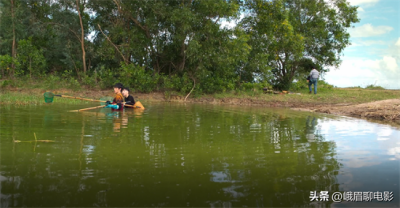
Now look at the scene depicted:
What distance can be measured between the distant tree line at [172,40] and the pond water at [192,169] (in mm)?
12831

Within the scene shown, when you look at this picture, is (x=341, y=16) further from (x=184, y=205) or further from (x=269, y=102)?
(x=184, y=205)

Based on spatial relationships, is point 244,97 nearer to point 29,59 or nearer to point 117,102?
point 117,102

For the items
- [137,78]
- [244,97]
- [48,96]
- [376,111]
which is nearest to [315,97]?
[244,97]

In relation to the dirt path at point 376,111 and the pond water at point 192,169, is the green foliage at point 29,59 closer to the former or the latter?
the pond water at point 192,169

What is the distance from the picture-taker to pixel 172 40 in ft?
68.0

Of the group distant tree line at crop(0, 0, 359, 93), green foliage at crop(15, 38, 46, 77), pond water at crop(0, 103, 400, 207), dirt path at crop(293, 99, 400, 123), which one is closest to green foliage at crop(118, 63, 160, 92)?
distant tree line at crop(0, 0, 359, 93)

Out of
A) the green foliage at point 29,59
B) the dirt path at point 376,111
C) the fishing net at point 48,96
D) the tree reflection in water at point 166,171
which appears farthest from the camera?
the green foliage at point 29,59

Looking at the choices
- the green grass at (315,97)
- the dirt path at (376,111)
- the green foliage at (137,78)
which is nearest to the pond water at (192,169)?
the dirt path at (376,111)

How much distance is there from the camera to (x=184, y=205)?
2.93m

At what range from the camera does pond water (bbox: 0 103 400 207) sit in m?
3.10

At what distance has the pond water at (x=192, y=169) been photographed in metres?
3.10

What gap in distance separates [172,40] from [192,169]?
17595 mm

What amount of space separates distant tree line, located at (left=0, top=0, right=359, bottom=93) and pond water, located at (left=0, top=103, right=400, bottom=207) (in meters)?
12.8

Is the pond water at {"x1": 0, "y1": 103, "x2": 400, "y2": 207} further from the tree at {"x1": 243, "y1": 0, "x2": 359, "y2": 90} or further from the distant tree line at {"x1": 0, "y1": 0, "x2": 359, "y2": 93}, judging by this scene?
the tree at {"x1": 243, "y1": 0, "x2": 359, "y2": 90}
